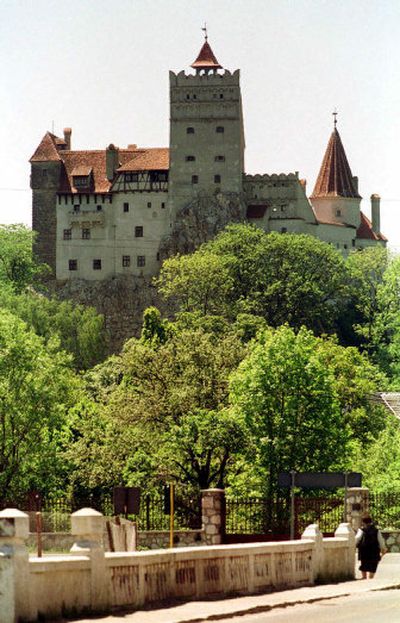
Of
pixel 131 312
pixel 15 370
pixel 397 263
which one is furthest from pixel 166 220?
pixel 15 370

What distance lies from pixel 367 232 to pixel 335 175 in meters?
6.09

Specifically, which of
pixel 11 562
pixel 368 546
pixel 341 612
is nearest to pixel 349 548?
pixel 368 546

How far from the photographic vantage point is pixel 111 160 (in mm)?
153625

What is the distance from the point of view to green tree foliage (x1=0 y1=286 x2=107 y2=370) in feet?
428

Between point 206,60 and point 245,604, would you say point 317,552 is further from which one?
point 206,60

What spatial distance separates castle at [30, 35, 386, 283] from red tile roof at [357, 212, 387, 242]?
166 inches

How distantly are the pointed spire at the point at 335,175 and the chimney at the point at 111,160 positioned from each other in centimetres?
1786

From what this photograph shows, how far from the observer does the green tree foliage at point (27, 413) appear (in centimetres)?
6269

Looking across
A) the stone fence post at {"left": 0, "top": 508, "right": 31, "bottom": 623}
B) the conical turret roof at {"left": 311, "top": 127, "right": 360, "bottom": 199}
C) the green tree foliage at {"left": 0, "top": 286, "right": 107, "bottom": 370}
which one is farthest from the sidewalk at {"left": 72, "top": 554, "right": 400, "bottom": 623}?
the conical turret roof at {"left": 311, "top": 127, "right": 360, "bottom": 199}

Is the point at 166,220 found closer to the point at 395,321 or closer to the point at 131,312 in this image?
the point at 131,312

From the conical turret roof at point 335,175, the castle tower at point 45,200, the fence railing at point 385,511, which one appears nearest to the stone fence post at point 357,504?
the fence railing at point 385,511

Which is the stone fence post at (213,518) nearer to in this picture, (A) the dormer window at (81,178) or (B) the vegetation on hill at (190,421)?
(B) the vegetation on hill at (190,421)

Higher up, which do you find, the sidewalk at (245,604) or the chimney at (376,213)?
the chimney at (376,213)

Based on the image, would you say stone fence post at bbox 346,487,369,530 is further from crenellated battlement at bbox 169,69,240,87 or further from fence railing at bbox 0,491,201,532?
crenellated battlement at bbox 169,69,240,87
